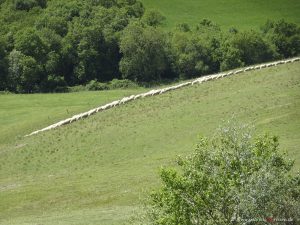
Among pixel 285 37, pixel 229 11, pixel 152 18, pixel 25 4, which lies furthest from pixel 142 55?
pixel 25 4

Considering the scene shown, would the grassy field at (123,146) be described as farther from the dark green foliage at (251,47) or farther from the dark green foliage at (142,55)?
the dark green foliage at (251,47)

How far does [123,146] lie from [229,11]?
340 ft

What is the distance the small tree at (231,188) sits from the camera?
20078 millimetres

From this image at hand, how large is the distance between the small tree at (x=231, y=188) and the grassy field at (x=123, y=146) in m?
11.8

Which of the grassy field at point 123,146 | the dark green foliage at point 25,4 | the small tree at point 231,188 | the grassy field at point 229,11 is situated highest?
the dark green foliage at point 25,4

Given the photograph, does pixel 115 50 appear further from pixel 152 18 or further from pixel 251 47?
pixel 251 47

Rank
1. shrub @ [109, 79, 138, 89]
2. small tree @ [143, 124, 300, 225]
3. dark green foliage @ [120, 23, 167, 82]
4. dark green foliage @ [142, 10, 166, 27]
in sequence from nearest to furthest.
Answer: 1. small tree @ [143, 124, 300, 225]
2. shrub @ [109, 79, 138, 89]
3. dark green foliage @ [120, 23, 167, 82]
4. dark green foliage @ [142, 10, 166, 27]

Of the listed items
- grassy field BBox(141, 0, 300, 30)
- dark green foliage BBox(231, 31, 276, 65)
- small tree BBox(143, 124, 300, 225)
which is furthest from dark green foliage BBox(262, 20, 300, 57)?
small tree BBox(143, 124, 300, 225)

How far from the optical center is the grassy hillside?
70.0 meters

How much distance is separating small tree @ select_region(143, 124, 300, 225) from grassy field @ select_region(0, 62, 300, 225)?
464 inches

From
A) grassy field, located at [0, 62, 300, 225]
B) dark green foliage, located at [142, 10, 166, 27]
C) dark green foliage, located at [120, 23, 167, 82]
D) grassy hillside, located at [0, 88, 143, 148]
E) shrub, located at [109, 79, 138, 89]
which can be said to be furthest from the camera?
dark green foliage, located at [142, 10, 166, 27]

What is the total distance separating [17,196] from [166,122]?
19262mm

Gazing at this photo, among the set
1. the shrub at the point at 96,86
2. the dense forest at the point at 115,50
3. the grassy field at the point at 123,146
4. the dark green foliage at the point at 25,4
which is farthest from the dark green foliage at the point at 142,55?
the grassy field at the point at 123,146

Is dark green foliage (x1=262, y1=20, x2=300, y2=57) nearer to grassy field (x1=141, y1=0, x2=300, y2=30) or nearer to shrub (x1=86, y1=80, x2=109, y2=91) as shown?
grassy field (x1=141, y1=0, x2=300, y2=30)
